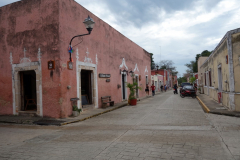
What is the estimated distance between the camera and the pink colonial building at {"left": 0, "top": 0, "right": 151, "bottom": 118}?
8844 millimetres

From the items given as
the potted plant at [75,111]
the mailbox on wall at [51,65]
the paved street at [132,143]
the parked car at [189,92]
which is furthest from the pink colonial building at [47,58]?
the parked car at [189,92]

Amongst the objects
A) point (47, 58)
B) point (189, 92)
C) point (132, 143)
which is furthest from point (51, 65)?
point (189, 92)

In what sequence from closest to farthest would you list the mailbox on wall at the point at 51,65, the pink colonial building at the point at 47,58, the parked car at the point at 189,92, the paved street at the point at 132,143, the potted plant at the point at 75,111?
the paved street at the point at 132,143 < the mailbox on wall at the point at 51,65 < the pink colonial building at the point at 47,58 < the potted plant at the point at 75,111 < the parked car at the point at 189,92

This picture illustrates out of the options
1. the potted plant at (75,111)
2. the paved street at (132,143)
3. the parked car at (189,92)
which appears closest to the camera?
the paved street at (132,143)

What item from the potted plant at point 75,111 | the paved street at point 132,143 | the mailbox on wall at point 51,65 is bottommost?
the paved street at point 132,143

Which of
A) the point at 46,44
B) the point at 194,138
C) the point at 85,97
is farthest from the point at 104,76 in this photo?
the point at 194,138

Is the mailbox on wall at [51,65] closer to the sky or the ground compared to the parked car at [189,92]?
closer to the sky

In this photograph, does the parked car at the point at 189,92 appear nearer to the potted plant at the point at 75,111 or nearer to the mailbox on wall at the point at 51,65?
the potted plant at the point at 75,111

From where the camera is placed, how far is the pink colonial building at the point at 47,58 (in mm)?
8844

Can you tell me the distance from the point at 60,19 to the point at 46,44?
4.30ft

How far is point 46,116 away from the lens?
29.4 ft

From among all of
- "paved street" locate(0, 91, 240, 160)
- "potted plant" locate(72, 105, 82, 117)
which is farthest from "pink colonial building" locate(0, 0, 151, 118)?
"paved street" locate(0, 91, 240, 160)

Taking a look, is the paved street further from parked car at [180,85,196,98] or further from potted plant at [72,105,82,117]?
parked car at [180,85,196,98]

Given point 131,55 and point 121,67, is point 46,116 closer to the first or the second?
point 121,67
